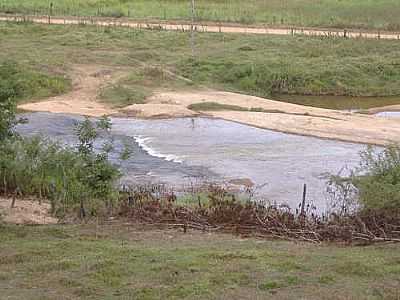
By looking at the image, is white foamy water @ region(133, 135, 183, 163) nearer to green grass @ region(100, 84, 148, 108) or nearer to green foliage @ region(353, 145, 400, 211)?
green grass @ region(100, 84, 148, 108)

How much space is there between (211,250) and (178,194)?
27.6ft

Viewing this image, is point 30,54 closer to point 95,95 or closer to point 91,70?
point 91,70

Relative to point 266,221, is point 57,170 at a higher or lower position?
higher

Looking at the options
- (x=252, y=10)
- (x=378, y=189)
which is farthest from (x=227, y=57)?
(x=378, y=189)

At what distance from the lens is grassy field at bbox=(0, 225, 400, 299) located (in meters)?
10.8

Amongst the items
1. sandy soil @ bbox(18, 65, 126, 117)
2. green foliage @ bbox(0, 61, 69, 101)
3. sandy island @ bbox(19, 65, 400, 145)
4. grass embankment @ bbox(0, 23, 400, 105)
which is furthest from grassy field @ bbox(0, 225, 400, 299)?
grass embankment @ bbox(0, 23, 400, 105)

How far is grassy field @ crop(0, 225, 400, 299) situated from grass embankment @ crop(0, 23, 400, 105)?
74.8ft

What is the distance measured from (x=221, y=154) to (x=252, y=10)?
1246 inches

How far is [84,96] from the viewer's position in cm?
3581

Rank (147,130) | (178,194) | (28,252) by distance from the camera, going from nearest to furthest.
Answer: (28,252)
(178,194)
(147,130)

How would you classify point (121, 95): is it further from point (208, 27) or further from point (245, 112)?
point (208, 27)

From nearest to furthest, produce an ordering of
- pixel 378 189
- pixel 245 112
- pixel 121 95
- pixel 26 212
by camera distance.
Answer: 1. pixel 378 189
2. pixel 26 212
3. pixel 245 112
4. pixel 121 95

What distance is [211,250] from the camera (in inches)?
523

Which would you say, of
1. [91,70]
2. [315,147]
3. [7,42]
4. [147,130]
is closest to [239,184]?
[315,147]
